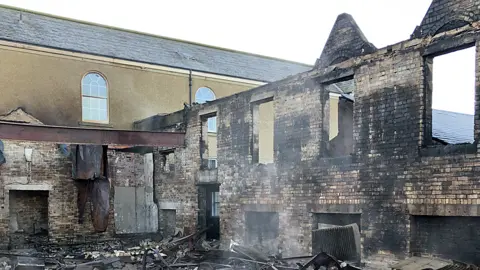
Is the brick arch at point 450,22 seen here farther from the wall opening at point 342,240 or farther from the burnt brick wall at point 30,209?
the burnt brick wall at point 30,209

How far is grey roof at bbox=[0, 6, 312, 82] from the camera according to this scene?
1602cm

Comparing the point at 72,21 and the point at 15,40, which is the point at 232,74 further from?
the point at 15,40

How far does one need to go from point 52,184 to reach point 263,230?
776 cm

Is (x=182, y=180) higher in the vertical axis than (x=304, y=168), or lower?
lower

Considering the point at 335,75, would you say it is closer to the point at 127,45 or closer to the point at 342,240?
the point at 342,240

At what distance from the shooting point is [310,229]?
31.1 ft

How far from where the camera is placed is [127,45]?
18.7 metres

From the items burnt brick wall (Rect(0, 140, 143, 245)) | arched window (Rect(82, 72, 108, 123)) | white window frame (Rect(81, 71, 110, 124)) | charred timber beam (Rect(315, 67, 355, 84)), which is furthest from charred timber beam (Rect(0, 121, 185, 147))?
charred timber beam (Rect(315, 67, 355, 84))

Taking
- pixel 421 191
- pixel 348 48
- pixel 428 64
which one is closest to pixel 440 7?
pixel 428 64

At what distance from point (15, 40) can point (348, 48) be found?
11.7 metres

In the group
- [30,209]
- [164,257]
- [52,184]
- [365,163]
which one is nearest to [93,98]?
[52,184]

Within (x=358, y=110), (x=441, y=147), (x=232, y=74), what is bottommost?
(x=441, y=147)

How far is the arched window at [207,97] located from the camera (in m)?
18.9

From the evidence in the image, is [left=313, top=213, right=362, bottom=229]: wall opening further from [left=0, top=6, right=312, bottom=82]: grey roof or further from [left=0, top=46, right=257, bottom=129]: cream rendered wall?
[left=0, top=6, right=312, bottom=82]: grey roof
